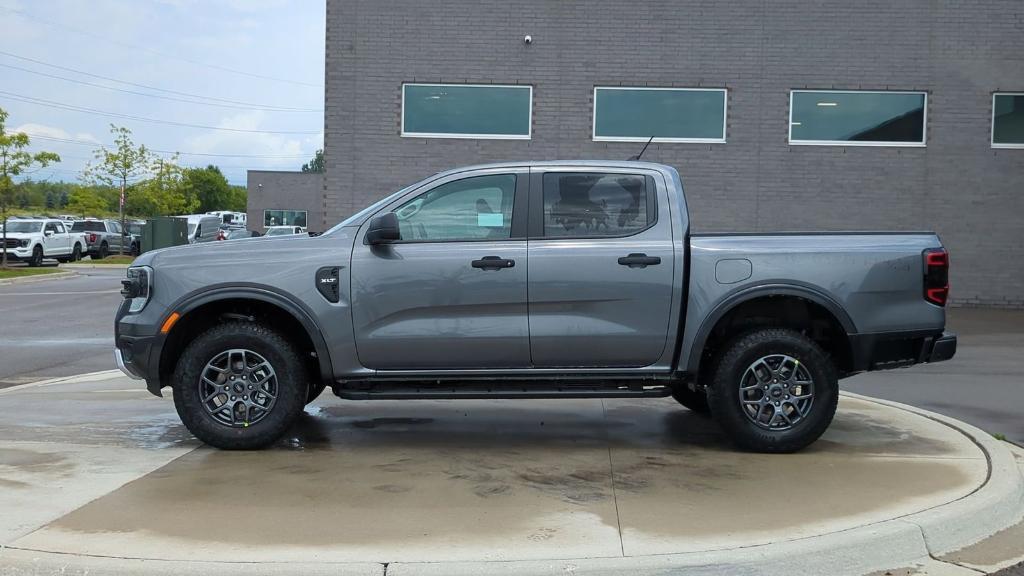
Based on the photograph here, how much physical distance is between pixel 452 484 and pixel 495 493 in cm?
34

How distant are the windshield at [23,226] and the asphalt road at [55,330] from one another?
44.3 ft

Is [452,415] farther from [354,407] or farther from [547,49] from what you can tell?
[547,49]

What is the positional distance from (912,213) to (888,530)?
47.4ft

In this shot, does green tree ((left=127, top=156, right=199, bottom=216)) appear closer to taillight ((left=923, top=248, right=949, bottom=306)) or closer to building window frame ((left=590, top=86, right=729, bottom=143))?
building window frame ((left=590, top=86, right=729, bottom=143))

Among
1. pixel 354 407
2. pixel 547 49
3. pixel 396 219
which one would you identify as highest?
pixel 547 49

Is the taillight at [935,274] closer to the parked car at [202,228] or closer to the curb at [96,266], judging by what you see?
the curb at [96,266]

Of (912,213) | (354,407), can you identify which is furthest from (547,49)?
(354,407)

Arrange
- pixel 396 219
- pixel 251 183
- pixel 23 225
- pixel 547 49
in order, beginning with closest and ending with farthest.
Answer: pixel 396 219, pixel 547 49, pixel 23 225, pixel 251 183

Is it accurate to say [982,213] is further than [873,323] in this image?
Yes

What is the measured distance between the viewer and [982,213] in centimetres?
1842

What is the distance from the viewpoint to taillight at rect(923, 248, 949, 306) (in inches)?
275

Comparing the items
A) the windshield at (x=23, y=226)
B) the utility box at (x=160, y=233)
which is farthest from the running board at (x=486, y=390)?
the utility box at (x=160, y=233)

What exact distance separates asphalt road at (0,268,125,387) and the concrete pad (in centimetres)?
348

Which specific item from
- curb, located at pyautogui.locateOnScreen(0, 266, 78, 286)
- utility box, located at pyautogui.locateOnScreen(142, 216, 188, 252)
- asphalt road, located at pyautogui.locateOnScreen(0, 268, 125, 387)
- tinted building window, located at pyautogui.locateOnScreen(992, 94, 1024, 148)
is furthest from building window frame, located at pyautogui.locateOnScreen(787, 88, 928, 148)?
utility box, located at pyautogui.locateOnScreen(142, 216, 188, 252)
